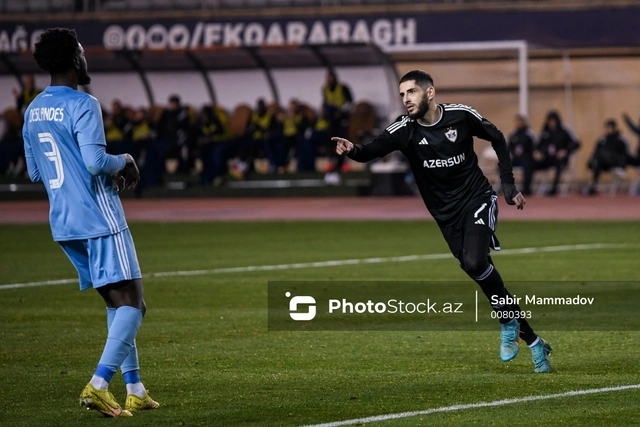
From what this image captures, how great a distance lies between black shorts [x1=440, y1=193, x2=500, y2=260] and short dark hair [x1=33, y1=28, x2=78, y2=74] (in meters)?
2.90

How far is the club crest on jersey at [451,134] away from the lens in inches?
332

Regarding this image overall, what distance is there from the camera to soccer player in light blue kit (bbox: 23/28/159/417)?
669cm

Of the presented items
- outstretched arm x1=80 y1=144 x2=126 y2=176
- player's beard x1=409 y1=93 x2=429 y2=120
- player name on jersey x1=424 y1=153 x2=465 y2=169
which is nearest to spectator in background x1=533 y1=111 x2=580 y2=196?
player name on jersey x1=424 y1=153 x2=465 y2=169

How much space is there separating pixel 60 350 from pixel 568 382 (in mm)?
3794

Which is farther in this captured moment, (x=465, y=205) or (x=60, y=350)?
(x=60, y=350)

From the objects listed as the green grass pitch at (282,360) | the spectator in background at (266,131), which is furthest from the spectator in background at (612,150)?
the green grass pitch at (282,360)

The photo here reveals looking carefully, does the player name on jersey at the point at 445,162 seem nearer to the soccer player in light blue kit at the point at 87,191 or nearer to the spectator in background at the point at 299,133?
the soccer player in light blue kit at the point at 87,191

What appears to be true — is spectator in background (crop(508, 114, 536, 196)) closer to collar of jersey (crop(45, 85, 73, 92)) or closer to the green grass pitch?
the green grass pitch

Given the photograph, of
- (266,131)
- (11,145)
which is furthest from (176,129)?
(11,145)

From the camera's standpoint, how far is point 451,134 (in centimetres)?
845

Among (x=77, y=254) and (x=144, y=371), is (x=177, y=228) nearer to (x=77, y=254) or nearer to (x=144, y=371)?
(x=144, y=371)

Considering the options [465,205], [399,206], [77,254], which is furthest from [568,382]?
[399,206]

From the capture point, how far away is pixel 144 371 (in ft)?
27.7

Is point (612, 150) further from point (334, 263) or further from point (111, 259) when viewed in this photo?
point (111, 259)
